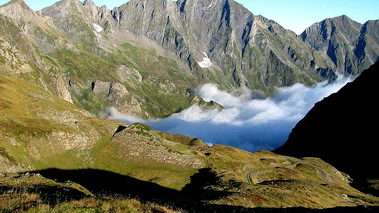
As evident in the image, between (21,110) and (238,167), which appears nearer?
(21,110)

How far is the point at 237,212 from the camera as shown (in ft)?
112

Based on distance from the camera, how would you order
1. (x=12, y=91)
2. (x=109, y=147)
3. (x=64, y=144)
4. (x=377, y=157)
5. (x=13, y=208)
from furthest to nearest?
(x=377, y=157) → (x=12, y=91) → (x=109, y=147) → (x=64, y=144) → (x=13, y=208)

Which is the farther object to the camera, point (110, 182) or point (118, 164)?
point (118, 164)

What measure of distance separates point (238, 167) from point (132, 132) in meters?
45.7

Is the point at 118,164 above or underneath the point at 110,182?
above

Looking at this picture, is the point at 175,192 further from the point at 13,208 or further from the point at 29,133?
the point at 13,208

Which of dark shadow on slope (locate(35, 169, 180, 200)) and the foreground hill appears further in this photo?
dark shadow on slope (locate(35, 169, 180, 200))

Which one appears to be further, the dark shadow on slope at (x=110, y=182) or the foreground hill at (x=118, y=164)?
the dark shadow on slope at (x=110, y=182)

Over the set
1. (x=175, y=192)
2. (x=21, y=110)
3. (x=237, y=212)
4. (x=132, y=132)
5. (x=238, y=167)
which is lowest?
(x=237, y=212)

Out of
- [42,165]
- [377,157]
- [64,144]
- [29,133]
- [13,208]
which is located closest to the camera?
[13,208]

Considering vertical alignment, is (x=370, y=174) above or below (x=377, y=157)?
below

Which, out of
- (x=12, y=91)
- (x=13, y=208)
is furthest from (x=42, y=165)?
(x=12, y=91)

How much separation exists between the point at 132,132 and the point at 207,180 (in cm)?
3141

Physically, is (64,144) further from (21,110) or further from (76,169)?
(21,110)
